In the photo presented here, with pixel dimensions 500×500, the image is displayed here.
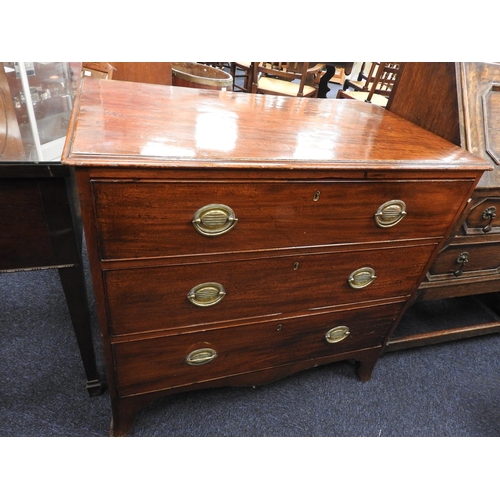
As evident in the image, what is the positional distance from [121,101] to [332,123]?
56 cm

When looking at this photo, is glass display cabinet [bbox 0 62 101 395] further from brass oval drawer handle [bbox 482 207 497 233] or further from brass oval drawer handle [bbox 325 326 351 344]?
brass oval drawer handle [bbox 482 207 497 233]

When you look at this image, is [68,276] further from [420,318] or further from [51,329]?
[420,318]

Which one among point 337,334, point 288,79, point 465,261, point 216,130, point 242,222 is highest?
point 216,130

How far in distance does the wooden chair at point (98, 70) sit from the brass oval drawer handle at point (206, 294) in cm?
106

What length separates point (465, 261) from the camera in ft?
4.18

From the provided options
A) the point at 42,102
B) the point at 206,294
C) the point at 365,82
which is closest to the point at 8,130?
the point at 42,102

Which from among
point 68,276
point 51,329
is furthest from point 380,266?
point 51,329

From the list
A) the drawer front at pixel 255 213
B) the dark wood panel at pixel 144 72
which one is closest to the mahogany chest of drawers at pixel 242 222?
the drawer front at pixel 255 213

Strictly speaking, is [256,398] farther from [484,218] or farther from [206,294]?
[484,218]

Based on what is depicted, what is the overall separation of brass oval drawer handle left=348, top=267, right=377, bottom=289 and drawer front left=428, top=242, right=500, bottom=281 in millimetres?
352

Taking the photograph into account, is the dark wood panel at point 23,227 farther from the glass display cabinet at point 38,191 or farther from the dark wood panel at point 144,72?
the dark wood panel at point 144,72

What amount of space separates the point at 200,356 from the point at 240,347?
0.41 ft

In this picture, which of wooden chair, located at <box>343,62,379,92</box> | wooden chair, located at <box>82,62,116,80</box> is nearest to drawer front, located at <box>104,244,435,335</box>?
wooden chair, located at <box>82,62,116,80</box>

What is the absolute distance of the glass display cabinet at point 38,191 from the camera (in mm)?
735
